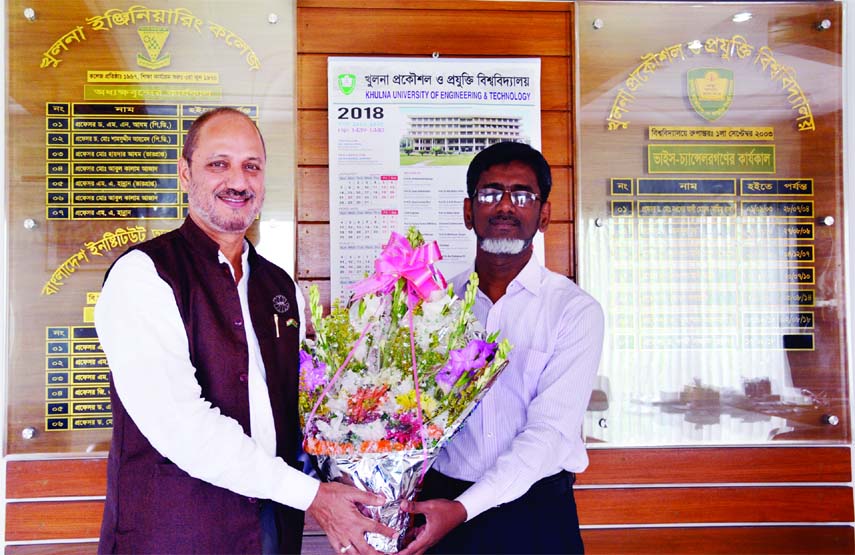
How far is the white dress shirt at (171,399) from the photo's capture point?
5.25ft

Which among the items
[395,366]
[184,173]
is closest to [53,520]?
[184,173]

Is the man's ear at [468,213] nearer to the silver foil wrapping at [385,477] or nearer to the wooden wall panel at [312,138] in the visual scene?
the wooden wall panel at [312,138]

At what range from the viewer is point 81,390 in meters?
2.38

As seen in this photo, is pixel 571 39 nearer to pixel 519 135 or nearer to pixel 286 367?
pixel 519 135

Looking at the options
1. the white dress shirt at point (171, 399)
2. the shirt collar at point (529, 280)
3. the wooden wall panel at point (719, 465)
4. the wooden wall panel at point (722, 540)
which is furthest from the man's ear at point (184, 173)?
the wooden wall panel at point (722, 540)

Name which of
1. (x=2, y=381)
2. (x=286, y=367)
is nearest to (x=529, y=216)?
(x=286, y=367)

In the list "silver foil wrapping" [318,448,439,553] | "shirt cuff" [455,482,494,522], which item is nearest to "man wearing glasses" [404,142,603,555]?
"shirt cuff" [455,482,494,522]

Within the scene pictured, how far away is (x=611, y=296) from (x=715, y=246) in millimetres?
446

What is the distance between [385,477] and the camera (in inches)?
62.7

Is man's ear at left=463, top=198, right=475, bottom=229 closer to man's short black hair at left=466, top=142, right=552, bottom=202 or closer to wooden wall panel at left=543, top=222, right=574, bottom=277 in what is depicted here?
man's short black hair at left=466, top=142, right=552, bottom=202

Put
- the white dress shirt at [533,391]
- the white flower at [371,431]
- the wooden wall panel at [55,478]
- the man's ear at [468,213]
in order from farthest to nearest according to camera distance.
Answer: the wooden wall panel at [55,478] < the man's ear at [468,213] < the white dress shirt at [533,391] < the white flower at [371,431]

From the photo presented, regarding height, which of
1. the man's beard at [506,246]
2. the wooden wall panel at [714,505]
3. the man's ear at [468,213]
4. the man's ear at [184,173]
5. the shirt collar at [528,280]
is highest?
the man's ear at [184,173]

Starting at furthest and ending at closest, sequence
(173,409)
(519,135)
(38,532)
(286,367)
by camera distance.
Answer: (519,135), (38,532), (286,367), (173,409)

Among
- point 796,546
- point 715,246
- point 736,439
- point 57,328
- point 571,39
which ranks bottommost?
point 796,546
